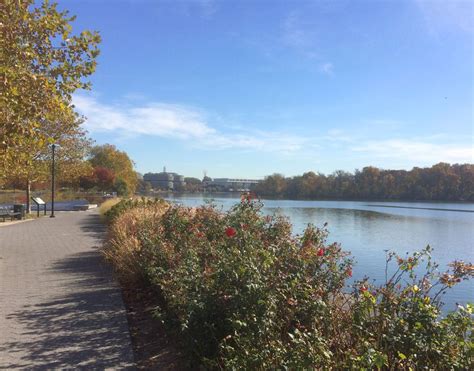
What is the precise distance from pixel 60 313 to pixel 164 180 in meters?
102

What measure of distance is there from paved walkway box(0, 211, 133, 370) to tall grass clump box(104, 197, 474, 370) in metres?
0.86

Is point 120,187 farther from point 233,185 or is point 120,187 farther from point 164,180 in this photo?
point 164,180

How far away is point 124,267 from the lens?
7840mm

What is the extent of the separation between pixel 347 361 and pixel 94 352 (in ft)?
9.48

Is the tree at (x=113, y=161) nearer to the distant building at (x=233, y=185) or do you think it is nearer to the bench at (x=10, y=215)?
the distant building at (x=233, y=185)

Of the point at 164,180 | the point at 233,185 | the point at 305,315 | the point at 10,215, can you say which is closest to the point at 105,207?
the point at 10,215

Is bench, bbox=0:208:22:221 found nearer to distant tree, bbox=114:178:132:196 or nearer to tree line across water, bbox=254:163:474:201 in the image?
distant tree, bbox=114:178:132:196

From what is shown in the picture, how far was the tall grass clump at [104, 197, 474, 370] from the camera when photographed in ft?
9.14

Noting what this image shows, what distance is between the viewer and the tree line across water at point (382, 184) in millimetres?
67562

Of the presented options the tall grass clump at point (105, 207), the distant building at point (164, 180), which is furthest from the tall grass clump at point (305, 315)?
the distant building at point (164, 180)

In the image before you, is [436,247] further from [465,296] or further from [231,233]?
[231,233]

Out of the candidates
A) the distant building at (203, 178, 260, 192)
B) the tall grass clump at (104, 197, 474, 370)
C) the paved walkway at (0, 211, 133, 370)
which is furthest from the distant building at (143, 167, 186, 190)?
the tall grass clump at (104, 197, 474, 370)

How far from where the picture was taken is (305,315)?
11.7 ft

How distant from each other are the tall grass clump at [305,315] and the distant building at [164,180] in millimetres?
92493
